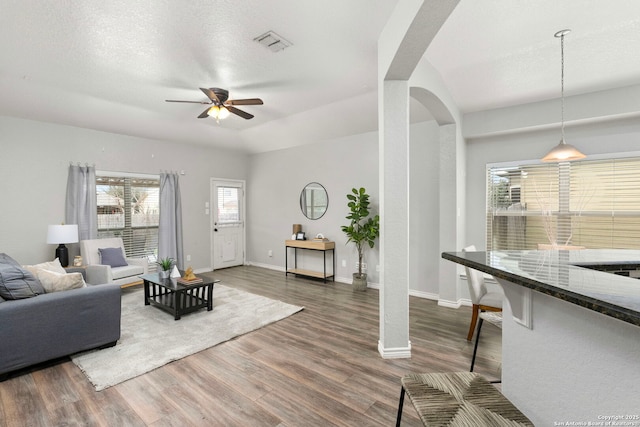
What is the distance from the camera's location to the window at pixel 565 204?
3436 mm

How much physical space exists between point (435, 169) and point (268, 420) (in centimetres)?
382

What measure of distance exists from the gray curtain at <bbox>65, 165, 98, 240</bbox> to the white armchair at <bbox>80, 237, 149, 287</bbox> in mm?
311

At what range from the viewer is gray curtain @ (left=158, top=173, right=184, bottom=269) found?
224 inches

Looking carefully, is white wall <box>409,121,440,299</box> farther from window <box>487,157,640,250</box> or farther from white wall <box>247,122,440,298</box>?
window <box>487,157,640,250</box>

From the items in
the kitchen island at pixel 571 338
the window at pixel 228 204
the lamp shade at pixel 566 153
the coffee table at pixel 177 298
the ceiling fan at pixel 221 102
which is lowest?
the coffee table at pixel 177 298

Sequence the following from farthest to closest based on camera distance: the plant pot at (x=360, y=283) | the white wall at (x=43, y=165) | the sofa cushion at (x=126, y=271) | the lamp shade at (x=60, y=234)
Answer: the plant pot at (x=360, y=283), the sofa cushion at (x=126, y=271), the white wall at (x=43, y=165), the lamp shade at (x=60, y=234)

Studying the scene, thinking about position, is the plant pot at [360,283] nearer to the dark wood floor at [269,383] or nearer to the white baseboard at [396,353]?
the dark wood floor at [269,383]

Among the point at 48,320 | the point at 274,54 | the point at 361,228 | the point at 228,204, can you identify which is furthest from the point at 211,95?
the point at 228,204

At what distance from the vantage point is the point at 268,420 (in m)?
1.91

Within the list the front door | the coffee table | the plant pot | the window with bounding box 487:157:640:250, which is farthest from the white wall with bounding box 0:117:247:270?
the window with bounding box 487:157:640:250

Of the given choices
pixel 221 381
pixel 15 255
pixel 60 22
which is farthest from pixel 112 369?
pixel 15 255

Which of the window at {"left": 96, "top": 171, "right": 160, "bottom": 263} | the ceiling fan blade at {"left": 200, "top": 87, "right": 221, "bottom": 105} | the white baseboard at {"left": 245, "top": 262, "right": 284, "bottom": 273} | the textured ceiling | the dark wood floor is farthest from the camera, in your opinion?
the white baseboard at {"left": 245, "top": 262, "right": 284, "bottom": 273}

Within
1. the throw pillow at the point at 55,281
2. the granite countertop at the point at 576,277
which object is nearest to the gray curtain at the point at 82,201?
the throw pillow at the point at 55,281

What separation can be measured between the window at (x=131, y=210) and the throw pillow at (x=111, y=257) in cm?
70
